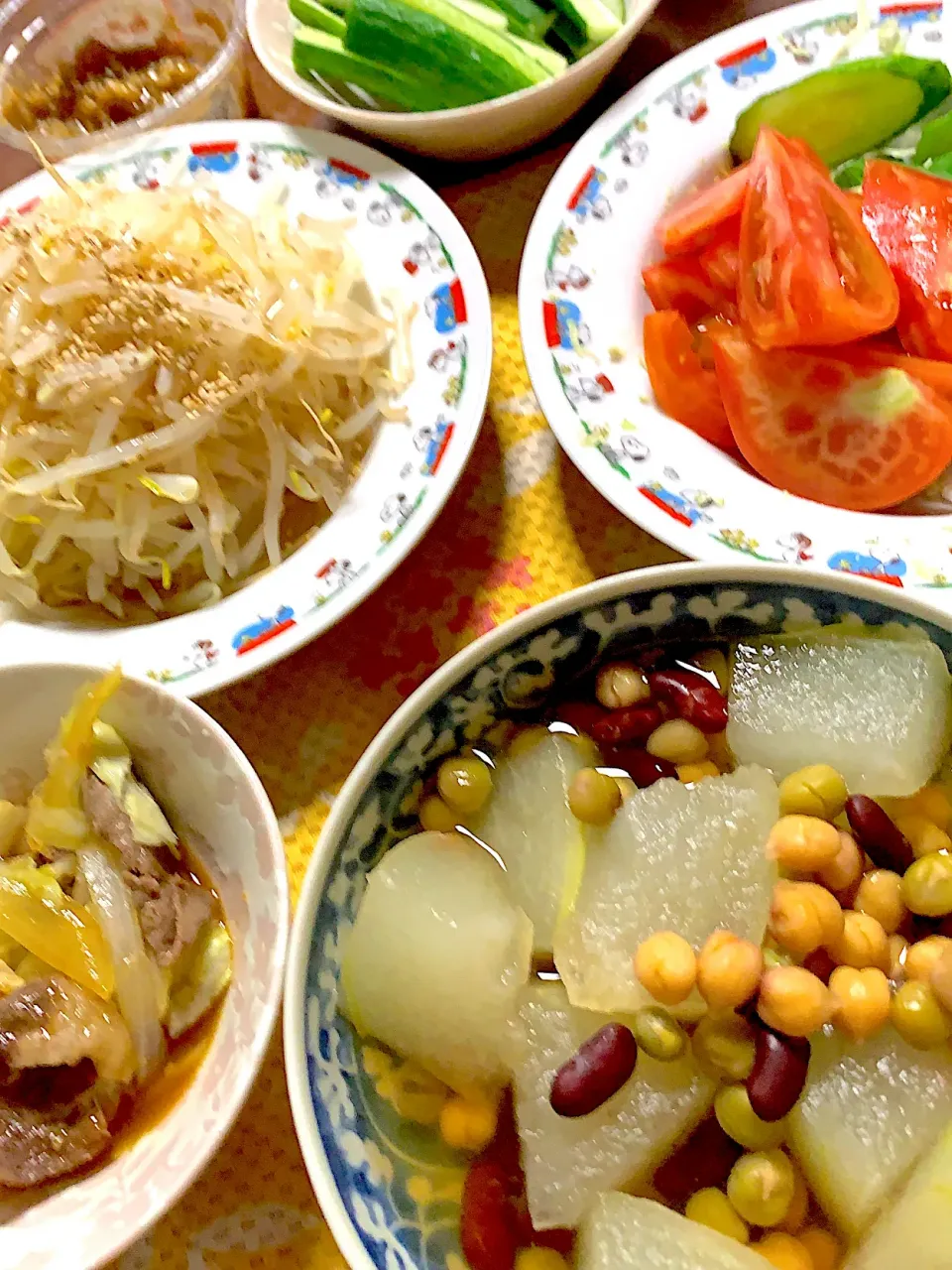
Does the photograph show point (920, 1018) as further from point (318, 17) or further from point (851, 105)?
point (318, 17)

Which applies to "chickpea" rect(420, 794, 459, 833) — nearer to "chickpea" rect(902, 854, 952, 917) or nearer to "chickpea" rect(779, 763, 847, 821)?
"chickpea" rect(779, 763, 847, 821)

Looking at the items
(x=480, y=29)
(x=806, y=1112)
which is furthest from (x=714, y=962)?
(x=480, y=29)

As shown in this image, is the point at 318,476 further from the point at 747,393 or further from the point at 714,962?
the point at 714,962

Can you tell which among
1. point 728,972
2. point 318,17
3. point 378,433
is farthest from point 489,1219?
point 318,17

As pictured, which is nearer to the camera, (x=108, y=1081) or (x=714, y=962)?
(x=714, y=962)

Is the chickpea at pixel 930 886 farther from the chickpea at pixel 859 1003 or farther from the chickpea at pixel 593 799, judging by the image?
the chickpea at pixel 593 799

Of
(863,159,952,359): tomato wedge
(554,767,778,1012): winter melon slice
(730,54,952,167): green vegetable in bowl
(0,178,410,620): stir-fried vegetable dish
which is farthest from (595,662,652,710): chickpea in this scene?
(730,54,952,167): green vegetable in bowl
